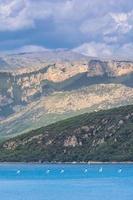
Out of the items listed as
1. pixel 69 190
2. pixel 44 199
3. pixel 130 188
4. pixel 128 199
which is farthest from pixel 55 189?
pixel 128 199

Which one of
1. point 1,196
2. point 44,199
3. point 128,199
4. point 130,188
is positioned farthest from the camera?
point 130,188

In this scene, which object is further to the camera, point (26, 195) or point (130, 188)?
point (130, 188)

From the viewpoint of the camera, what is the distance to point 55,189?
195 meters

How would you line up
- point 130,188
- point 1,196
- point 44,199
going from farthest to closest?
point 130,188, point 1,196, point 44,199

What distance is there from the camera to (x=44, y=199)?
155250mm

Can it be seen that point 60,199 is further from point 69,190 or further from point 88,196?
point 69,190

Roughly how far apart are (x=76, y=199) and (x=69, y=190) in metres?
33.5

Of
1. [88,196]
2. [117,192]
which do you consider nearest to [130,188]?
[117,192]

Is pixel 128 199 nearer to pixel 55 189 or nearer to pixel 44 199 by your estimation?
pixel 44 199

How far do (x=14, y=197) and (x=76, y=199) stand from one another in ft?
57.5

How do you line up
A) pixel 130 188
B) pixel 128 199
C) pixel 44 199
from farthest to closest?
1. pixel 130 188
2. pixel 44 199
3. pixel 128 199

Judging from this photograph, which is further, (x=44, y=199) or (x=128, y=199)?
(x=44, y=199)

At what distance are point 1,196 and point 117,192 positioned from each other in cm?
3018

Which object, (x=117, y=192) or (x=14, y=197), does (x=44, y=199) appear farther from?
(x=117, y=192)
